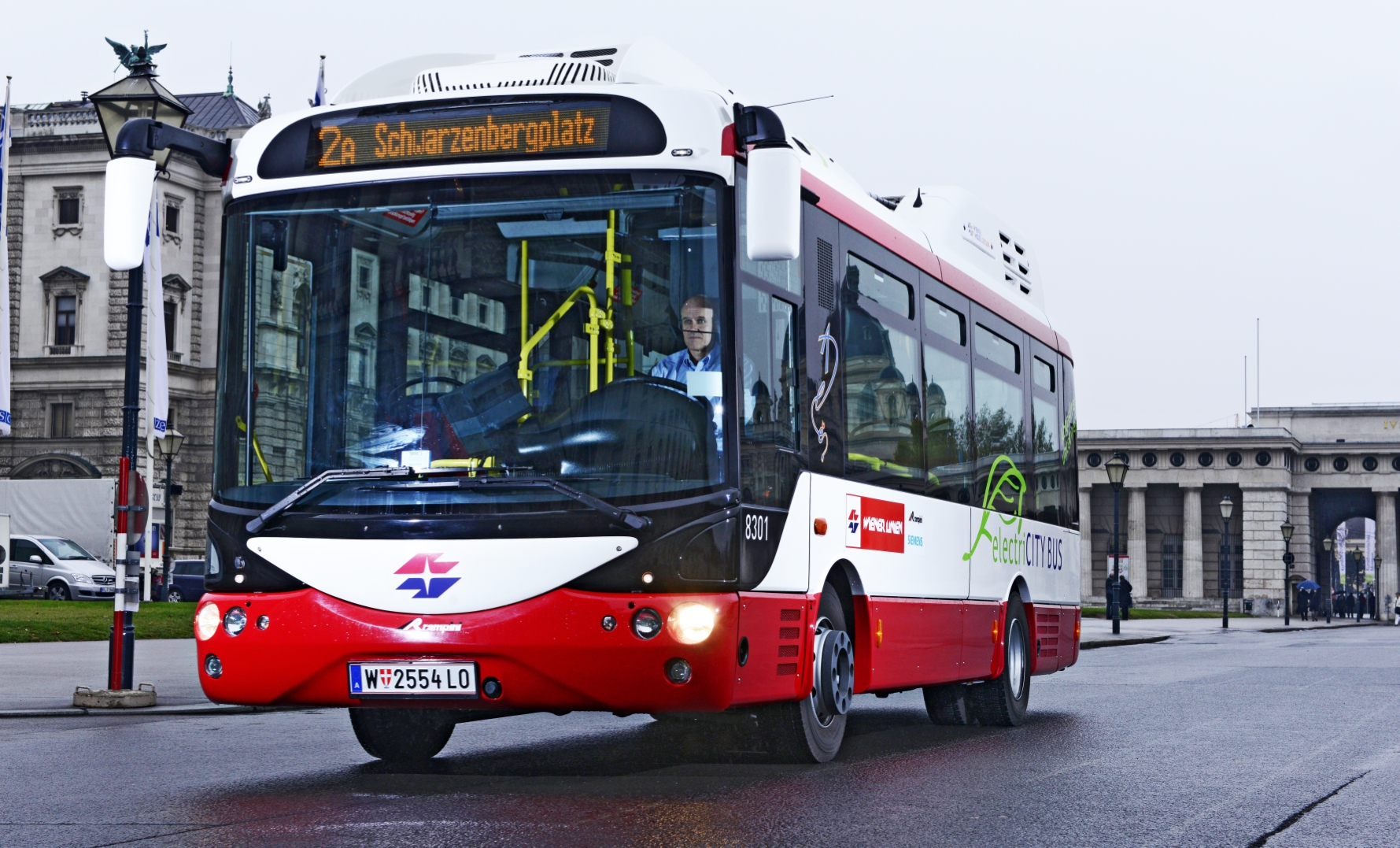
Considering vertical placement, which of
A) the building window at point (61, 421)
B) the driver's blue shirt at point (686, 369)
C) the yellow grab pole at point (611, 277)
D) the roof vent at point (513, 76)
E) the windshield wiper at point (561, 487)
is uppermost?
the building window at point (61, 421)

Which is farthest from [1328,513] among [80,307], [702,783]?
[702,783]

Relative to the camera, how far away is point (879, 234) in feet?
34.6

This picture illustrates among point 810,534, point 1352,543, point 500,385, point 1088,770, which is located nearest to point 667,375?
point 500,385

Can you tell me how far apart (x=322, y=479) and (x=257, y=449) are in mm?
445

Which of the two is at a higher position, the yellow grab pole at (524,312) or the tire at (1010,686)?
the yellow grab pole at (524,312)

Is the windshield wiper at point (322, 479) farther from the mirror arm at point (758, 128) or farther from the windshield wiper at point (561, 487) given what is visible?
the mirror arm at point (758, 128)

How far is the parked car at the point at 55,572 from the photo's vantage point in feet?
143

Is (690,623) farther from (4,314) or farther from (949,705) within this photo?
(4,314)

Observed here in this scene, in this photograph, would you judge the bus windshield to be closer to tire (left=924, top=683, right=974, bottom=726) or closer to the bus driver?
the bus driver

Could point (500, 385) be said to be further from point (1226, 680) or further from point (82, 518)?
point (82, 518)

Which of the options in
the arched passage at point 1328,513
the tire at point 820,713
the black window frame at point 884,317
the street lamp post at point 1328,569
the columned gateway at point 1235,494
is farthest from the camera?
the arched passage at point 1328,513

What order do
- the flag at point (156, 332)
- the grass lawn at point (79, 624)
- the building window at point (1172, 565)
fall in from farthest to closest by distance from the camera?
the building window at point (1172, 565)
the grass lawn at point (79, 624)
the flag at point (156, 332)

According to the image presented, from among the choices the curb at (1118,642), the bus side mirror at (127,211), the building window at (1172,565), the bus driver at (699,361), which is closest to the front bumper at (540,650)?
the bus driver at (699,361)

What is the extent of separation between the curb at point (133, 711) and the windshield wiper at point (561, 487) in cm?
617
